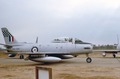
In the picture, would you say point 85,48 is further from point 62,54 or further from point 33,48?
point 33,48

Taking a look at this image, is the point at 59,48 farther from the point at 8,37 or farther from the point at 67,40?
the point at 8,37

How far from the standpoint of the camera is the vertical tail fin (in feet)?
86.3

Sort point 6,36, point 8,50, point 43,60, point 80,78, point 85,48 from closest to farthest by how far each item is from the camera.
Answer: point 80,78 < point 43,60 < point 85,48 < point 8,50 < point 6,36

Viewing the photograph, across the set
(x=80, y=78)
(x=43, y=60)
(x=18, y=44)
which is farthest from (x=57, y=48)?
(x=80, y=78)

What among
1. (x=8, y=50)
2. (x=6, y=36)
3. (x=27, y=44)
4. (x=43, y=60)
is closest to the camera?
(x=43, y=60)

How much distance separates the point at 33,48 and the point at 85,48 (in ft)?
14.3

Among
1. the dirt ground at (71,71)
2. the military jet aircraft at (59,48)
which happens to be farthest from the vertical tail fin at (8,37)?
the dirt ground at (71,71)

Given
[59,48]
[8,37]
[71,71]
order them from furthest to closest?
[8,37]
[59,48]
[71,71]

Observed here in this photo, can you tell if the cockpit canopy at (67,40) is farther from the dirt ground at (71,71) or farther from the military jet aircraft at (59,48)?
the dirt ground at (71,71)

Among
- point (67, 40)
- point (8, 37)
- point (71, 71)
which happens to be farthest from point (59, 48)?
point (71, 71)

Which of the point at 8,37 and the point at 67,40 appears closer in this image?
the point at 67,40

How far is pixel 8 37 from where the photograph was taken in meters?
27.1

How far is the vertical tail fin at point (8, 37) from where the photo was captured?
26.3 metres

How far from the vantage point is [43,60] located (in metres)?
20.1
